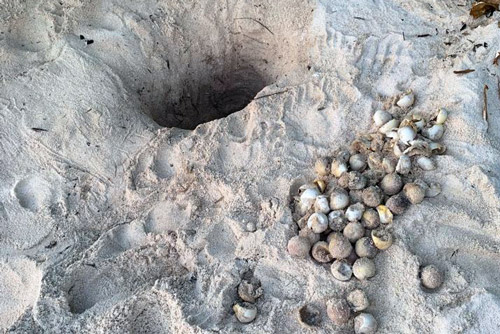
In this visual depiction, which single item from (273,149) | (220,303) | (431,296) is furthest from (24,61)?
(431,296)

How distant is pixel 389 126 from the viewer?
2053 millimetres

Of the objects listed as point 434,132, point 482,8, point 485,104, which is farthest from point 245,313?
point 482,8

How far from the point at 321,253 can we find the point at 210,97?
4.61 ft

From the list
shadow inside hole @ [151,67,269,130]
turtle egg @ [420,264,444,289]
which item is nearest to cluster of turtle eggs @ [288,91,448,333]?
turtle egg @ [420,264,444,289]

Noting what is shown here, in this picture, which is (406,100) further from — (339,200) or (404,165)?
(339,200)

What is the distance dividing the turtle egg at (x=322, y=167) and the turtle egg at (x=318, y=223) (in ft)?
0.77

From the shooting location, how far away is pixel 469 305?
159 centimetres

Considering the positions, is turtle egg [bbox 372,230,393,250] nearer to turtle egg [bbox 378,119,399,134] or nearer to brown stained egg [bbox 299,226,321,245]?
brown stained egg [bbox 299,226,321,245]

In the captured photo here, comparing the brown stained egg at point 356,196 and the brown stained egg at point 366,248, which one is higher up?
the brown stained egg at point 356,196

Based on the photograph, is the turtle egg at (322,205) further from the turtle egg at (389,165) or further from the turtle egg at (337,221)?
the turtle egg at (389,165)

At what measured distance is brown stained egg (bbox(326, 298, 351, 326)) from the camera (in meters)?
1.62

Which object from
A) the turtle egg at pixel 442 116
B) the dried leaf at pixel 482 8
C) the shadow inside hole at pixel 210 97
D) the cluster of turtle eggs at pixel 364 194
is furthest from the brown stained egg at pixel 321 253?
the dried leaf at pixel 482 8

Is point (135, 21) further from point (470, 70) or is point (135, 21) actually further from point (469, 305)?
point (469, 305)

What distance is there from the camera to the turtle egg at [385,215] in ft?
5.84
